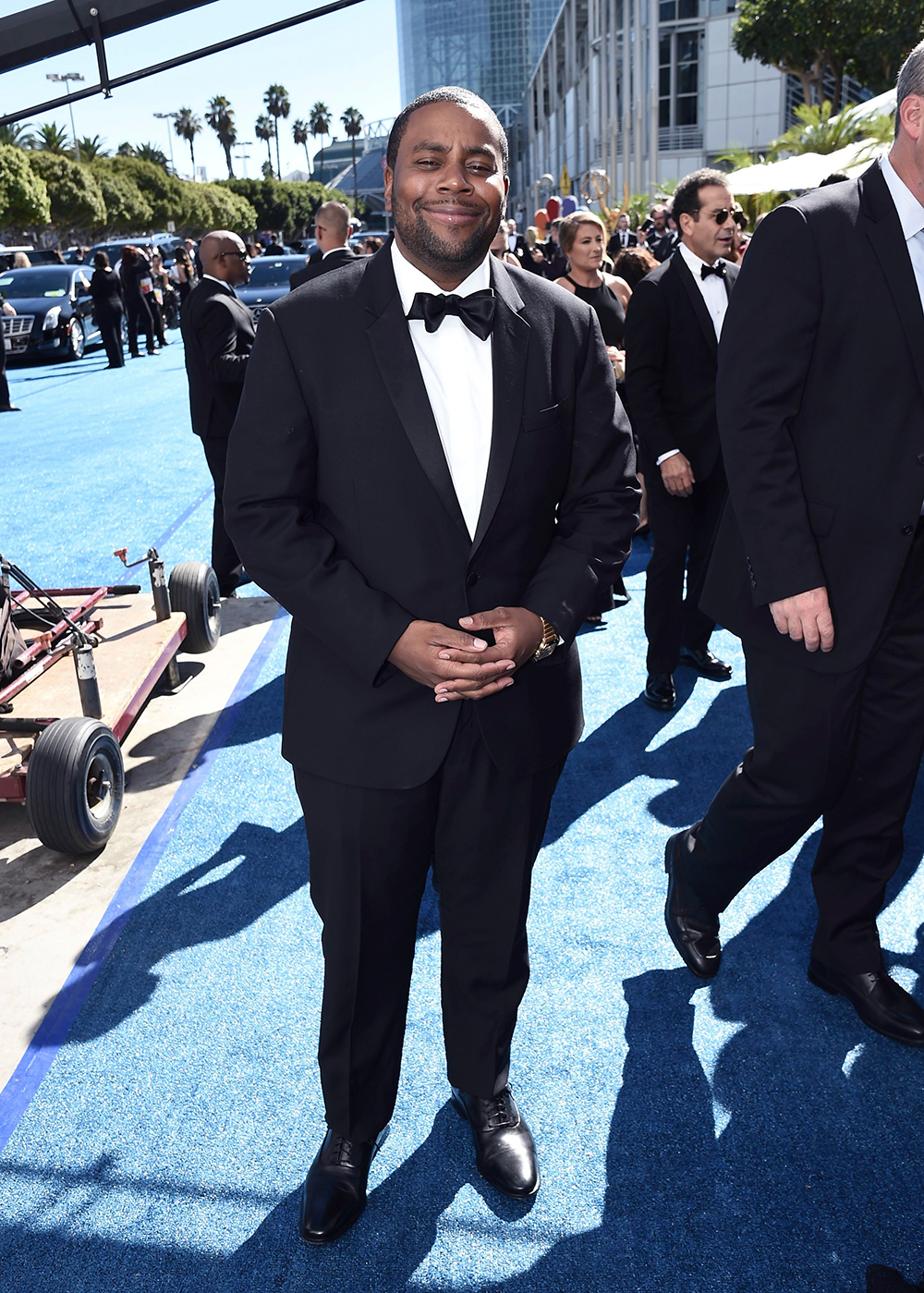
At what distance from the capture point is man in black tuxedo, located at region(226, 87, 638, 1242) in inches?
77.9

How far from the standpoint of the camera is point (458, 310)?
6.50ft

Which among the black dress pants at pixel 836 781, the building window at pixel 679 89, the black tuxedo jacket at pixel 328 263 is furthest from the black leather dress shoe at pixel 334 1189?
the building window at pixel 679 89

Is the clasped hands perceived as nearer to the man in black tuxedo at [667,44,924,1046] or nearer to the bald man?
the man in black tuxedo at [667,44,924,1046]

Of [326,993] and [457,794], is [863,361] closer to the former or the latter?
[457,794]

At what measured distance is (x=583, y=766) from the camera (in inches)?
174

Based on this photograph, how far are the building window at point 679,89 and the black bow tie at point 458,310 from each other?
55.1 m

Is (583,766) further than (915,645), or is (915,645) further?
(583,766)

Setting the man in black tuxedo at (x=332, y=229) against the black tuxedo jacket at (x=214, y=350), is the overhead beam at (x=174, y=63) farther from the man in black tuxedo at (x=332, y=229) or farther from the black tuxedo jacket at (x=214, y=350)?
the man in black tuxedo at (x=332, y=229)

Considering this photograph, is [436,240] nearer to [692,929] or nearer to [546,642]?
[546,642]

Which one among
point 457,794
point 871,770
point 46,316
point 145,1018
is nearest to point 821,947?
point 871,770

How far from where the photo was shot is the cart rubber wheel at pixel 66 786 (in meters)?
3.56

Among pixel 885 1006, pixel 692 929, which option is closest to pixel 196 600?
pixel 692 929

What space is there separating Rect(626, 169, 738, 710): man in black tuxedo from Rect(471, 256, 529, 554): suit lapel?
2560 mm

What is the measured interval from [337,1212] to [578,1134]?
0.62 metres
